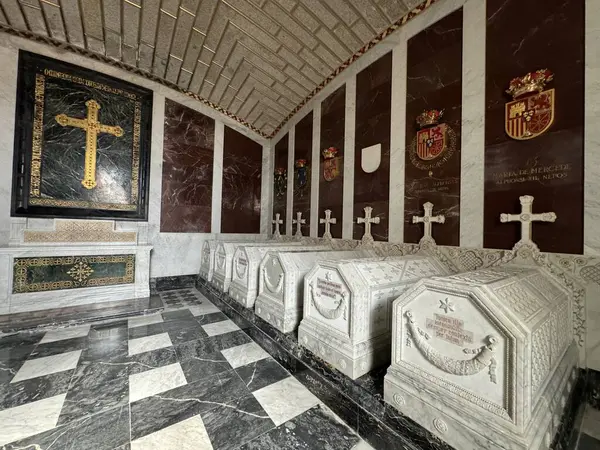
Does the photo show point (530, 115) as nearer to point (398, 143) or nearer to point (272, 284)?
point (398, 143)

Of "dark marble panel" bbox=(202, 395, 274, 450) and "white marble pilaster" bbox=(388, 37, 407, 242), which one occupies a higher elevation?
"white marble pilaster" bbox=(388, 37, 407, 242)

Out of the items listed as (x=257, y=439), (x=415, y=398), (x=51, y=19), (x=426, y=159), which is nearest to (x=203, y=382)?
(x=257, y=439)

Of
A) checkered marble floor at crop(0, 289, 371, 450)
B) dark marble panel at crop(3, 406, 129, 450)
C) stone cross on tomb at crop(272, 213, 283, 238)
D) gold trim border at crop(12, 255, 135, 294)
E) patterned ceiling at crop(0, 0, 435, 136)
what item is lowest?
checkered marble floor at crop(0, 289, 371, 450)

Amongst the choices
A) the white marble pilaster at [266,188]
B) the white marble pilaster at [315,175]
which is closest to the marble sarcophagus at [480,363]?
the white marble pilaster at [315,175]

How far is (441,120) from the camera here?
300 cm

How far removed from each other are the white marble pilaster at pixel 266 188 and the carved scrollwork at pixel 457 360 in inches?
208

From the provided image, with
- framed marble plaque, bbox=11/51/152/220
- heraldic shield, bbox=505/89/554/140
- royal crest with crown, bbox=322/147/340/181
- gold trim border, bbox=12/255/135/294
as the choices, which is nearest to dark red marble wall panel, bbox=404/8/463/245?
heraldic shield, bbox=505/89/554/140

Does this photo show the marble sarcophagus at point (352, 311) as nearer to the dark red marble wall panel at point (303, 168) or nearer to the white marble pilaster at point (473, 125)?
the white marble pilaster at point (473, 125)

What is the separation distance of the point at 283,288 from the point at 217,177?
4011mm

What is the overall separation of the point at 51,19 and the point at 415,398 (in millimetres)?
6678

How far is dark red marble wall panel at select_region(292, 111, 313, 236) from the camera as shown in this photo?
17.0 feet

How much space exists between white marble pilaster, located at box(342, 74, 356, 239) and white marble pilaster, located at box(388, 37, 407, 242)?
783 mm

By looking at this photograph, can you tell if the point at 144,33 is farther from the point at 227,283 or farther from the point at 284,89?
the point at 227,283

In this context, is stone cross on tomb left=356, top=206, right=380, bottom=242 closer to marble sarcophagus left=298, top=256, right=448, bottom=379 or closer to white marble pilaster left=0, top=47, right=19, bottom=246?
marble sarcophagus left=298, top=256, right=448, bottom=379
